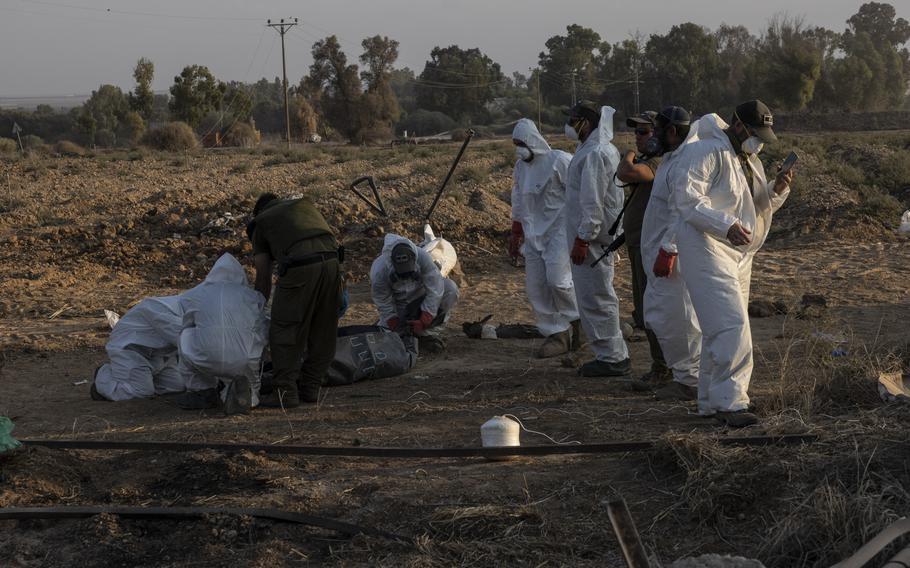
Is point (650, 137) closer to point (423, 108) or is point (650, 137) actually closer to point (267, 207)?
point (267, 207)

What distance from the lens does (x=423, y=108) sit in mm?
75812

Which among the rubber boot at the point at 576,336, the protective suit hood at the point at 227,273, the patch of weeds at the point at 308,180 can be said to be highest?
the protective suit hood at the point at 227,273

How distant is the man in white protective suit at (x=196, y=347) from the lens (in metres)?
6.91

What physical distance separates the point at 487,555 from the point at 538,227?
454cm

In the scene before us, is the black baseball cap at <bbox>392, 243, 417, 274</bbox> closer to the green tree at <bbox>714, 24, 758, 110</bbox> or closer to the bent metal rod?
the bent metal rod

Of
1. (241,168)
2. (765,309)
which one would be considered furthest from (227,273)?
(241,168)

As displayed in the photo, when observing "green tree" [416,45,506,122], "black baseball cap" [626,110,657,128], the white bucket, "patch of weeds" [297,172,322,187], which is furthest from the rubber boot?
"green tree" [416,45,506,122]

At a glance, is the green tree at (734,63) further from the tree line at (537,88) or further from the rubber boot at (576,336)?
the rubber boot at (576,336)

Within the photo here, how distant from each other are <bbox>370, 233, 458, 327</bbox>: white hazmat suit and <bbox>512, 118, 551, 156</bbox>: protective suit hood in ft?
3.85

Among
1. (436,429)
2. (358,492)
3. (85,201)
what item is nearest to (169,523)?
Result: (358,492)

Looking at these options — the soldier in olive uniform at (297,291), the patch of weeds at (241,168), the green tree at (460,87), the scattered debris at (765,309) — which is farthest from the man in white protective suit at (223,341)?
the green tree at (460,87)

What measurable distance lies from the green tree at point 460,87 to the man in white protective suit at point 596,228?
64.3 metres

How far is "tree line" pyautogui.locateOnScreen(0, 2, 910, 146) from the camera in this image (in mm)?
56000

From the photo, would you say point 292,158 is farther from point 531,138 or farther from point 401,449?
point 401,449
